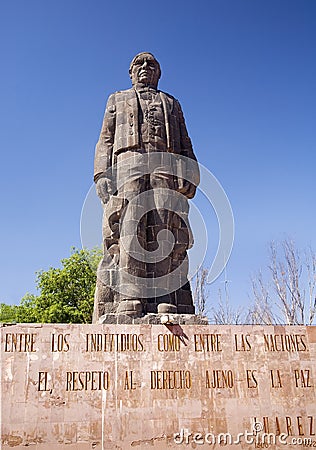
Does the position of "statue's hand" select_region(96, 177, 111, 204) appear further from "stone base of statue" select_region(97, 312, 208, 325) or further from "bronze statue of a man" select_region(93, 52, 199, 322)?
"stone base of statue" select_region(97, 312, 208, 325)

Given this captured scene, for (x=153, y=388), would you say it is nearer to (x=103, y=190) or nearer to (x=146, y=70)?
(x=103, y=190)

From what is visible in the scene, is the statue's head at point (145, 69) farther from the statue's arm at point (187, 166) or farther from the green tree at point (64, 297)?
the green tree at point (64, 297)

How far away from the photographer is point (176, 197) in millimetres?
9305

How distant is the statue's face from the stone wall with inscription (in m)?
5.40

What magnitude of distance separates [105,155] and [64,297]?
47.9 feet

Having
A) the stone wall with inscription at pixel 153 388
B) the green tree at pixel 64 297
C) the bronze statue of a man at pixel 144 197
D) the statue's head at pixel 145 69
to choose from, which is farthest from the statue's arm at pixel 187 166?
the green tree at pixel 64 297

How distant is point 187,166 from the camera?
31.9 ft

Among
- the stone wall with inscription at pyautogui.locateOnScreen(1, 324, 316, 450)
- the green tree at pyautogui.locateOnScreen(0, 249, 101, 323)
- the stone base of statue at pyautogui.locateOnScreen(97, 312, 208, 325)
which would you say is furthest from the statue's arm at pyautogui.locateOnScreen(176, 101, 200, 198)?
the green tree at pyautogui.locateOnScreen(0, 249, 101, 323)

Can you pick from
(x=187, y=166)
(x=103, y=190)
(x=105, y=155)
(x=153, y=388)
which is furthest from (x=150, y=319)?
Answer: (x=105, y=155)

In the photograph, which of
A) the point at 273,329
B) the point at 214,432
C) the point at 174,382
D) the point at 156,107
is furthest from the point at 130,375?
the point at 156,107

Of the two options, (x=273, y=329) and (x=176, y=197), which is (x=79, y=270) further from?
(x=273, y=329)

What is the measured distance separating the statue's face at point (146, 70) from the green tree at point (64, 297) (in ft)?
44.3

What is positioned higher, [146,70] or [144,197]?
[146,70]

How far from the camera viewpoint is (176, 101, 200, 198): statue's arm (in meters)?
9.54
